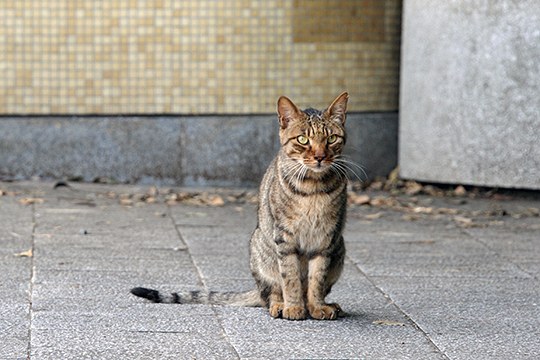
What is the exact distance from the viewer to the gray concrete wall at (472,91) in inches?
393

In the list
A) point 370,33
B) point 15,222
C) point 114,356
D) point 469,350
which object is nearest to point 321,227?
point 469,350

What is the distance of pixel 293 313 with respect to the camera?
18.9 ft

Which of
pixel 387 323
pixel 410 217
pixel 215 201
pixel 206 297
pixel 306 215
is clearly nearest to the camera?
pixel 387 323

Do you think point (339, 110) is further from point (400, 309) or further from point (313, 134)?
point (400, 309)

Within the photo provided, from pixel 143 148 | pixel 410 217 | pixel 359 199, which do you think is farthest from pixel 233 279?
pixel 143 148

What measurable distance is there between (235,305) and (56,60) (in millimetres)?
5256

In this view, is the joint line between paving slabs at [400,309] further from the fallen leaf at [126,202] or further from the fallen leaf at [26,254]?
the fallen leaf at [126,202]

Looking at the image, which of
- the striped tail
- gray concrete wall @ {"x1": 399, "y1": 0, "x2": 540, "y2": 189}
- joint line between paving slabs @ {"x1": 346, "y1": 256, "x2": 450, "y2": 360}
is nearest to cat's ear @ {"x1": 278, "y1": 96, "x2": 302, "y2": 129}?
the striped tail

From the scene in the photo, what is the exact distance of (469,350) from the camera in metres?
5.22

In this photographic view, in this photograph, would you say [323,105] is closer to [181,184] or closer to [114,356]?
[181,184]

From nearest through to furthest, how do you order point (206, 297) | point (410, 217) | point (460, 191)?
1. point (206, 297)
2. point (410, 217)
3. point (460, 191)

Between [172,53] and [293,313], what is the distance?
542 cm

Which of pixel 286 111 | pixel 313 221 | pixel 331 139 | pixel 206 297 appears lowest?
pixel 206 297

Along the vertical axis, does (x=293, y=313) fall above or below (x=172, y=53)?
below
